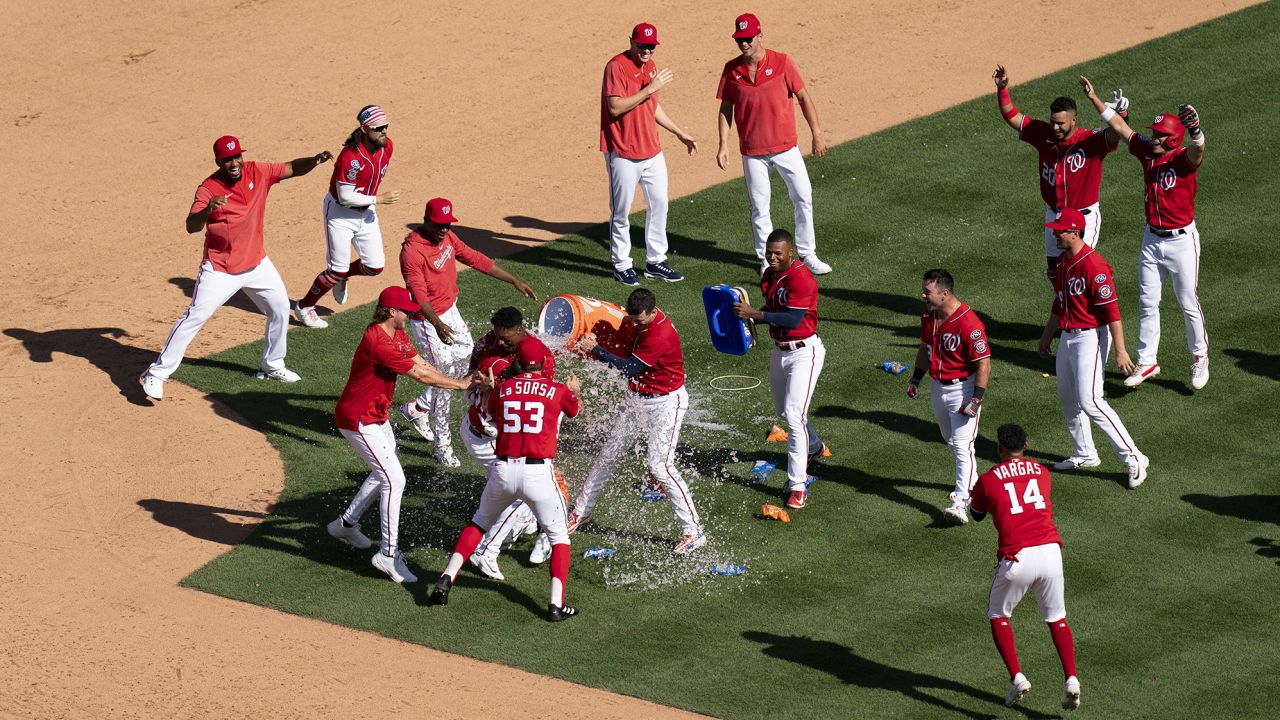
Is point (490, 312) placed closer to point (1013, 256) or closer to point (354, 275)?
point (354, 275)

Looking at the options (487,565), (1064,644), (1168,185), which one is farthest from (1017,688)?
(1168,185)

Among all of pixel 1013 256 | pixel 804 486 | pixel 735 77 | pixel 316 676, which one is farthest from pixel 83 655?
pixel 1013 256

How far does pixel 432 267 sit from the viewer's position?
43.1 ft

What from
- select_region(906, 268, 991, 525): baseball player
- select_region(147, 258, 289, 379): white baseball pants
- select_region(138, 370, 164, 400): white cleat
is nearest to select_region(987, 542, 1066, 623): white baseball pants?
select_region(906, 268, 991, 525): baseball player

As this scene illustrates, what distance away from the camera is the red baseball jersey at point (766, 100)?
52.5 feet

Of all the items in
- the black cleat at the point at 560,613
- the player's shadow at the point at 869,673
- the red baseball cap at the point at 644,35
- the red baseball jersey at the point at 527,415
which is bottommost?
the player's shadow at the point at 869,673

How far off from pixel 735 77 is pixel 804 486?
534cm

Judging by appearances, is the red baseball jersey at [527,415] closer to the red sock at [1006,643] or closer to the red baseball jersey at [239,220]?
the red sock at [1006,643]

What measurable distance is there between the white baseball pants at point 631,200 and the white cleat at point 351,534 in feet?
17.6

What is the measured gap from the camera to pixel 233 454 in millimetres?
13727

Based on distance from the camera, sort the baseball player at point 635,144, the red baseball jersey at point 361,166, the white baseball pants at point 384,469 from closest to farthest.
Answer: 1. the white baseball pants at point 384,469
2. the red baseball jersey at point 361,166
3. the baseball player at point 635,144

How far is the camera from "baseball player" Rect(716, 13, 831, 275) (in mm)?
15992

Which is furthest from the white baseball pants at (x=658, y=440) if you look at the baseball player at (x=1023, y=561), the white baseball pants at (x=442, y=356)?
the baseball player at (x=1023, y=561)

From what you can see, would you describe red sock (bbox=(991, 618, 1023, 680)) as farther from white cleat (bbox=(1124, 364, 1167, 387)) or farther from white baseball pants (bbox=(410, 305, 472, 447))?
white baseball pants (bbox=(410, 305, 472, 447))
